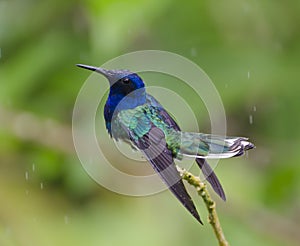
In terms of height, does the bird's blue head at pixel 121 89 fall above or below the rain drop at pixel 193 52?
above

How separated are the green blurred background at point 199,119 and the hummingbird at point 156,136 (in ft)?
7.83

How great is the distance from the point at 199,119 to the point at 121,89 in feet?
8.19

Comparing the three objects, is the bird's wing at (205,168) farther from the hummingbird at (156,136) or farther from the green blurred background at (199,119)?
the green blurred background at (199,119)

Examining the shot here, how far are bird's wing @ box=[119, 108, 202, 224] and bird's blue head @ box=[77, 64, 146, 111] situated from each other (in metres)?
0.03

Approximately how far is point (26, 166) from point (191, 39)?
1238 mm

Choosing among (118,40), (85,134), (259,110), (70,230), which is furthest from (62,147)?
(259,110)

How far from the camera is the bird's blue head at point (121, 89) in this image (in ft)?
4.01

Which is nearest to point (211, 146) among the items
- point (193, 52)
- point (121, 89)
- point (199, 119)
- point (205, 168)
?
point (205, 168)

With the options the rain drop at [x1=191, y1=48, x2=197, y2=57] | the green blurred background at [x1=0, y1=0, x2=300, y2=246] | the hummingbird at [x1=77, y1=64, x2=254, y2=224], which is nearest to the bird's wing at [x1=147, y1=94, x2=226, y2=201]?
the hummingbird at [x1=77, y1=64, x2=254, y2=224]

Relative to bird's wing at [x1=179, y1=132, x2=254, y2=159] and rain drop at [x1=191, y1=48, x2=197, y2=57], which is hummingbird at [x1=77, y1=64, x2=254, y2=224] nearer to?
bird's wing at [x1=179, y1=132, x2=254, y2=159]

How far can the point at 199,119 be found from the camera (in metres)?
3.72

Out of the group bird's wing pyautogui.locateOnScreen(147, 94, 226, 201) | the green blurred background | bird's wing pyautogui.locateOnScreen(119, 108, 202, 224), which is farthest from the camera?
the green blurred background

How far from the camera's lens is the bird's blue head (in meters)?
1.22

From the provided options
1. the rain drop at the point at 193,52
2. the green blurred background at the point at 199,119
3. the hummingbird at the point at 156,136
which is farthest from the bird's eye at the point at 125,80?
the rain drop at the point at 193,52
